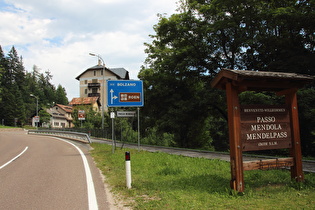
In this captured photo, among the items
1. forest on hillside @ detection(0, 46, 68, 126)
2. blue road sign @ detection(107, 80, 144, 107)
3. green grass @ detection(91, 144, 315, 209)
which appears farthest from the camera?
forest on hillside @ detection(0, 46, 68, 126)

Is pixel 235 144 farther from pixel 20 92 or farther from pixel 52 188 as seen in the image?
pixel 20 92

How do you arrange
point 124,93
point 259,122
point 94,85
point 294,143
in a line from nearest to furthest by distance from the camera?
point 259,122 < point 294,143 < point 124,93 < point 94,85

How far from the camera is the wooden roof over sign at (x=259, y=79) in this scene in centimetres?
530

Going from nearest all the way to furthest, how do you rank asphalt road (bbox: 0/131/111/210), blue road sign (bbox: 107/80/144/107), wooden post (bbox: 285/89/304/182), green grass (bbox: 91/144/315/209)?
green grass (bbox: 91/144/315/209), asphalt road (bbox: 0/131/111/210), wooden post (bbox: 285/89/304/182), blue road sign (bbox: 107/80/144/107)

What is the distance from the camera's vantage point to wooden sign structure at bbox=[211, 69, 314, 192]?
530cm

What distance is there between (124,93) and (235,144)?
9.88 metres

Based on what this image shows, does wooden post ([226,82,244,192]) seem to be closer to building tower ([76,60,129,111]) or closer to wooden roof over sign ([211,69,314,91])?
wooden roof over sign ([211,69,314,91])

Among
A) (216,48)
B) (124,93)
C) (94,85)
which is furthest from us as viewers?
(94,85)

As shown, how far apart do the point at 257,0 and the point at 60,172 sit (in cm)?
1584

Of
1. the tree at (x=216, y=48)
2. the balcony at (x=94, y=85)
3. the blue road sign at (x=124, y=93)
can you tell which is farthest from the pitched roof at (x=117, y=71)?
the blue road sign at (x=124, y=93)

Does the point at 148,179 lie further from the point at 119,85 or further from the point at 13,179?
the point at 119,85

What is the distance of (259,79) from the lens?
18.5 ft

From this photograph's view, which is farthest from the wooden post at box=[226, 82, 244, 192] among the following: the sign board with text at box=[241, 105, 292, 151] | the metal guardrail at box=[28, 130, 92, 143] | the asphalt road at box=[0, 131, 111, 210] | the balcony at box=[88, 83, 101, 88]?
the balcony at box=[88, 83, 101, 88]

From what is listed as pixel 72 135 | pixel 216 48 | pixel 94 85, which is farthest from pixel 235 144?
pixel 94 85
